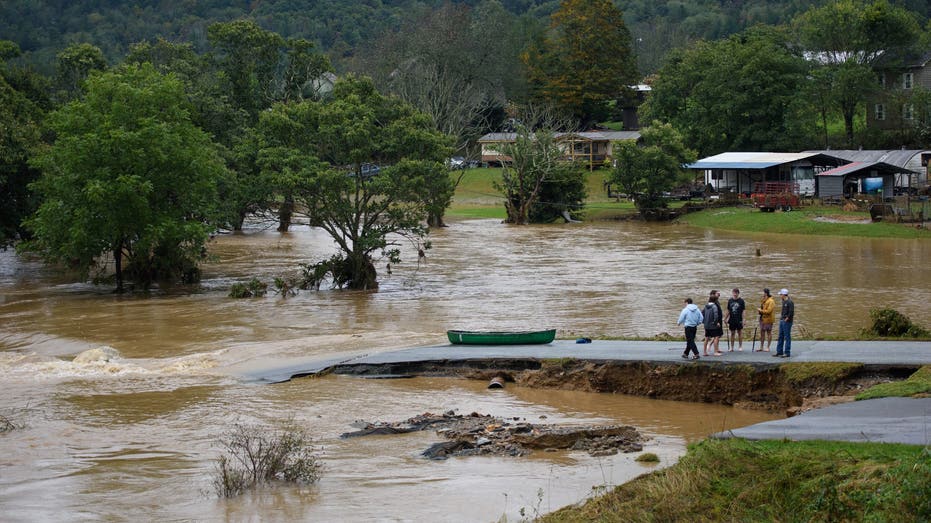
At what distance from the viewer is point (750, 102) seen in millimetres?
81562

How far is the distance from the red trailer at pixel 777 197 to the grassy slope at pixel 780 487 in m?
56.0

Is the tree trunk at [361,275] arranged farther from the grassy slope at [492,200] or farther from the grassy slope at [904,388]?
the grassy slope at [492,200]

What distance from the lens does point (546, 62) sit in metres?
104

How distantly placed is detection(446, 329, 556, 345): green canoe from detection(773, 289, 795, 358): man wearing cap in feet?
20.2

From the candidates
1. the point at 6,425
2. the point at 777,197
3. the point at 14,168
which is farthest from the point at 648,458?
the point at 777,197

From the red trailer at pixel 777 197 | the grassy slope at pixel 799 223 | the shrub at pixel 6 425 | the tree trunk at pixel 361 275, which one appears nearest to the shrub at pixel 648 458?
the shrub at pixel 6 425

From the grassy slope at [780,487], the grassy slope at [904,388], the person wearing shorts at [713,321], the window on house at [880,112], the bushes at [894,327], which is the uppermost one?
the window on house at [880,112]

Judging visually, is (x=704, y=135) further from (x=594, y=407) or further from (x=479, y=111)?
(x=594, y=407)

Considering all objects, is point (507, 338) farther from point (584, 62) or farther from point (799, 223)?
point (584, 62)

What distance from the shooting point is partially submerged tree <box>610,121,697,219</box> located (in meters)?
74.0

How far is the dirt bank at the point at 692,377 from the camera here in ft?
69.9

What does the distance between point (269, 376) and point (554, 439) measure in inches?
383

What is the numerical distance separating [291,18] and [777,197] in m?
134

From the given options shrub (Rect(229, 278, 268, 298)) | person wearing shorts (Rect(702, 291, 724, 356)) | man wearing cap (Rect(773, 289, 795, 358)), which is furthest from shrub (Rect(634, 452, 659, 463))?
shrub (Rect(229, 278, 268, 298))
